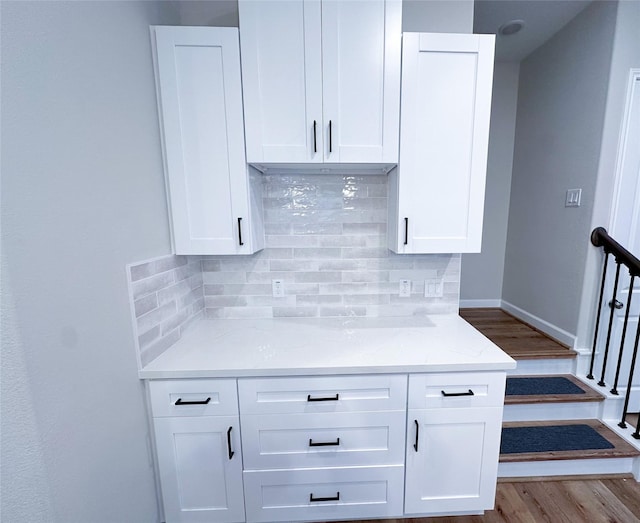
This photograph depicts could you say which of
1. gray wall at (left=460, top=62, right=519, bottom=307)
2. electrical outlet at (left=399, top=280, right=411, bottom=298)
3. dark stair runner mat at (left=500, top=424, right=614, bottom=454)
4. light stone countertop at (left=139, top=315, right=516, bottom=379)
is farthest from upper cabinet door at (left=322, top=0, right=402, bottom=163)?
gray wall at (left=460, top=62, right=519, bottom=307)

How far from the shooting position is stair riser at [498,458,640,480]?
5.35ft

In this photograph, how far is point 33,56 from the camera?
0.74m

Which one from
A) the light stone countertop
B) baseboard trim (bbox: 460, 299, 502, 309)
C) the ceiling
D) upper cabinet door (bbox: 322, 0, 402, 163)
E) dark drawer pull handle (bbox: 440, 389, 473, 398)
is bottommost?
Answer: baseboard trim (bbox: 460, 299, 502, 309)

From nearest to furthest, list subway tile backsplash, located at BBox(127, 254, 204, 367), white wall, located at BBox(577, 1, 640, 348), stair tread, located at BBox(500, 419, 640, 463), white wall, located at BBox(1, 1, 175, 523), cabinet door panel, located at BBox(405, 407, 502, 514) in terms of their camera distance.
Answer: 1. white wall, located at BBox(1, 1, 175, 523)
2. subway tile backsplash, located at BBox(127, 254, 204, 367)
3. cabinet door panel, located at BBox(405, 407, 502, 514)
4. stair tread, located at BBox(500, 419, 640, 463)
5. white wall, located at BBox(577, 1, 640, 348)

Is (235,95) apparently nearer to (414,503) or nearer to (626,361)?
(414,503)

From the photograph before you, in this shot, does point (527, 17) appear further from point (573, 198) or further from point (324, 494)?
point (324, 494)

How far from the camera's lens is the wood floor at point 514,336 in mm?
2057

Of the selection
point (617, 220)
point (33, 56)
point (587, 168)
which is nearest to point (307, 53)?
point (33, 56)

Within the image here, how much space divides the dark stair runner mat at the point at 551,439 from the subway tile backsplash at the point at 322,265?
0.91 meters

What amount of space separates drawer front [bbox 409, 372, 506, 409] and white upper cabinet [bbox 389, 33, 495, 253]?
0.59 meters

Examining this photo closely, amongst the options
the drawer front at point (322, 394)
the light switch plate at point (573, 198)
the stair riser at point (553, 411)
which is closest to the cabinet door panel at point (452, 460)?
the drawer front at point (322, 394)

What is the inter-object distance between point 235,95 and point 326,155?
492mm

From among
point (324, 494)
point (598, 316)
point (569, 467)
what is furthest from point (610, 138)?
point (324, 494)

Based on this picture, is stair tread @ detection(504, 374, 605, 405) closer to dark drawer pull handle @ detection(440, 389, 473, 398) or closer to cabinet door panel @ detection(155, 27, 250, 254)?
dark drawer pull handle @ detection(440, 389, 473, 398)
